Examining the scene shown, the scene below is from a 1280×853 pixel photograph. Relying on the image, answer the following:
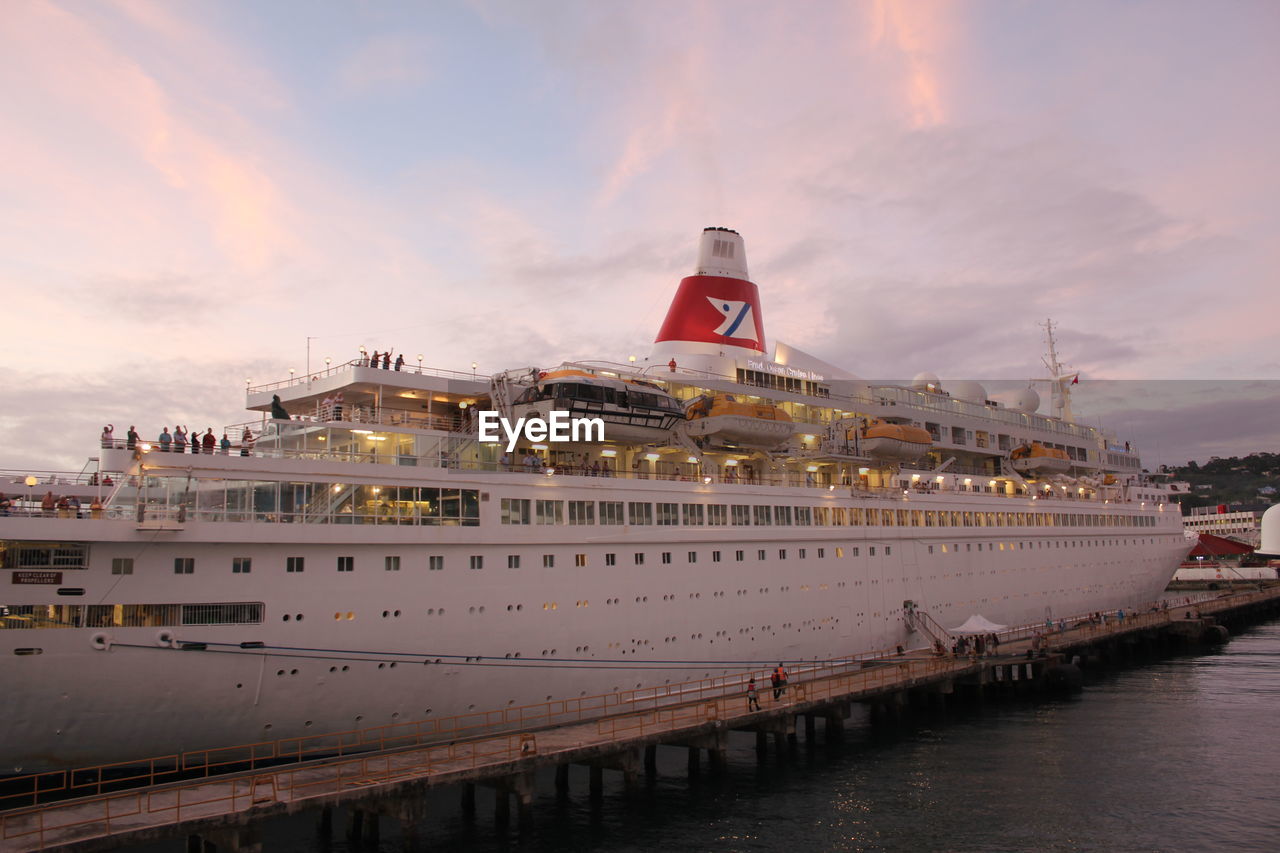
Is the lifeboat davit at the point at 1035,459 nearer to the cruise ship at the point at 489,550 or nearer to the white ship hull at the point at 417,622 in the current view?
the cruise ship at the point at 489,550

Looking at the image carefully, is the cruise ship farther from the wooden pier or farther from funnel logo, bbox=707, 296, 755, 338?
the wooden pier

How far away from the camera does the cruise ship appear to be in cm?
1825

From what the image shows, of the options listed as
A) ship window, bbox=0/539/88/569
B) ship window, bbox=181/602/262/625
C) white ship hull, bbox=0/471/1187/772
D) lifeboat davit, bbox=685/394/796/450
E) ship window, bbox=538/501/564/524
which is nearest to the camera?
ship window, bbox=0/539/88/569

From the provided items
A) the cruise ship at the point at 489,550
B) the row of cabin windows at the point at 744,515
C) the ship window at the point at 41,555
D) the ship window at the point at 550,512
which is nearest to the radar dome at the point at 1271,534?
the row of cabin windows at the point at 744,515

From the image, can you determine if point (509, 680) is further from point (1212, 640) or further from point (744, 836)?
point (1212, 640)

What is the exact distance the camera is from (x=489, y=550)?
75.9 feet

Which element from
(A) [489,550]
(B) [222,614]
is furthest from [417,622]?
(B) [222,614]

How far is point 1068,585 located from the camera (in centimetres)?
4753

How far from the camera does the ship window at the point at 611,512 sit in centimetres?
2583

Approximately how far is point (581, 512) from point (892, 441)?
Answer: 17.2 m

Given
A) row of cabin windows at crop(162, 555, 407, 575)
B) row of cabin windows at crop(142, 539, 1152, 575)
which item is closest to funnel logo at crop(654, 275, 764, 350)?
row of cabin windows at crop(142, 539, 1152, 575)

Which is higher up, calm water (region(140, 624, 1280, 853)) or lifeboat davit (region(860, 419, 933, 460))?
lifeboat davit (region(860, 419, 933, 460))

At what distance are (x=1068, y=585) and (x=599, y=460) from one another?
31.0 meters

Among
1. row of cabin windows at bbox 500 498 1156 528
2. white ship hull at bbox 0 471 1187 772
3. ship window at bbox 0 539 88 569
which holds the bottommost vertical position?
white ship hull at bbox 0 471 1187 772
